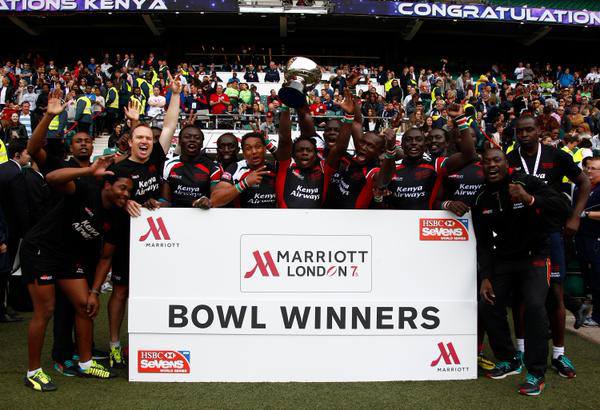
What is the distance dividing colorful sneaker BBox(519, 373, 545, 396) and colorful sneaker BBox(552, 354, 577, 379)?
473mm

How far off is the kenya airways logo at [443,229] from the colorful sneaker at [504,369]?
3.59 feet

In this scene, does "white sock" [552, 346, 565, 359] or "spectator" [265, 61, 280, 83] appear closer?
"white sock" [552, 346, 565, 359]

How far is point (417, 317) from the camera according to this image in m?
5.09

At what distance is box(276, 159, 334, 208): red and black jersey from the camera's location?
17.7ft

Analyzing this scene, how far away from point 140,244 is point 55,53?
95.3ft

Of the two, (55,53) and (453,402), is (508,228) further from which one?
(55,53)

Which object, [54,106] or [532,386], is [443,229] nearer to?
[532,386]

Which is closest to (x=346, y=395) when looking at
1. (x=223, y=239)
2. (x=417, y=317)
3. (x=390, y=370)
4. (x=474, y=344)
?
(x=390, y=370)

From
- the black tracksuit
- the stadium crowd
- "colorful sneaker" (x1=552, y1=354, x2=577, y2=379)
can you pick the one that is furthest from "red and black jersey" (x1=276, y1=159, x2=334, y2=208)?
"colorful sneaker" (x1=552, y1=354, x2=577, y2=379)

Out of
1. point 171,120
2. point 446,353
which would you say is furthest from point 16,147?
point 446,353

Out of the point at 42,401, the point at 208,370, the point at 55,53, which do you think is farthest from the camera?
the point at 55,53

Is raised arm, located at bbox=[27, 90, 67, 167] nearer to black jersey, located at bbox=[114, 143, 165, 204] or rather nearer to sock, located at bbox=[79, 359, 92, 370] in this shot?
black jersey, located at bbox=[114, 143, 165, 204]

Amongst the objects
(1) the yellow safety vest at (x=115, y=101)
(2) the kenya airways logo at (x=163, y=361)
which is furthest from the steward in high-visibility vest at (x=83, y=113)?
(2) the kenya airways logo at (x=163, y=361)

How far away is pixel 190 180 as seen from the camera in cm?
555
